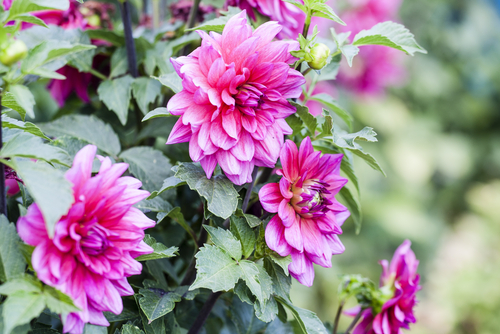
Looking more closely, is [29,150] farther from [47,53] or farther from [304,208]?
[304,208]

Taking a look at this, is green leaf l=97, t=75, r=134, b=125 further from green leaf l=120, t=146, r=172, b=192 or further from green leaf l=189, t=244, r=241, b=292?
green leaf l=189, t=244, r=241, b=292

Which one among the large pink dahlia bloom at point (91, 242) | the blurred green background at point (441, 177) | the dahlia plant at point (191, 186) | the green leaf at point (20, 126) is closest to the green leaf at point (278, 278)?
the dahlia plant at point (191, 186)

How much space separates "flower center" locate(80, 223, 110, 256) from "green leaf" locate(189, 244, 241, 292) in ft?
0.27

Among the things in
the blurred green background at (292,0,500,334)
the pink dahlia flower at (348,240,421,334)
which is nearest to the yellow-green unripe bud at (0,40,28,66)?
the pink dahlia flower at (348,240,421,334)

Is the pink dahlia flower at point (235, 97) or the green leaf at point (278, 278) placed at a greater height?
the pink dahlia flower at point (235, 97)

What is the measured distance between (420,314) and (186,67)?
75.2 inches

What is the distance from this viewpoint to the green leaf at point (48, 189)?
275 millimetres

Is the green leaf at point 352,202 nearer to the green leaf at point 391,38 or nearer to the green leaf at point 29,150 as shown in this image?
the green leaf at point 391,38

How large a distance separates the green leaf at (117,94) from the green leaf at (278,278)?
0.27m

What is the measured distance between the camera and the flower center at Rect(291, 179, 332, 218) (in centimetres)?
41

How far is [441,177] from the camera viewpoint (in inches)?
86.7

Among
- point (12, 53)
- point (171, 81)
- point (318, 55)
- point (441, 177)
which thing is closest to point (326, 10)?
point (318, 55)

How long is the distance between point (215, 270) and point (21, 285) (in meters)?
0.15

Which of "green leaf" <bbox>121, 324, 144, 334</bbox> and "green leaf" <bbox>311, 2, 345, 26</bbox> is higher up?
"green leaf" <bbox>311, 2, 345, 26</bbox>
